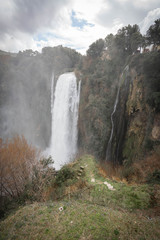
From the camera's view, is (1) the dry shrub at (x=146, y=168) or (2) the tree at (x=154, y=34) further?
(2) the tree at (x=154, y=34)

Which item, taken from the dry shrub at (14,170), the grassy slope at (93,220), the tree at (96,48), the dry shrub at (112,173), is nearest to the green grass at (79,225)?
the grassy slope at (93,220)

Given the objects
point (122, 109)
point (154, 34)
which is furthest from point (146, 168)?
point (154, 34)

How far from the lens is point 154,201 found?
462 cm

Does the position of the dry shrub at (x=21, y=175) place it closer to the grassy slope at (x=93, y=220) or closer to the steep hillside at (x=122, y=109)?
the grassy slope at (x=93, y=220)

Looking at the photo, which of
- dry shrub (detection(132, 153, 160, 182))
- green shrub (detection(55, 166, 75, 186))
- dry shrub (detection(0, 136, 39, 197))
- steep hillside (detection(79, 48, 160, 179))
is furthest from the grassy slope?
dry shrub (detection(0, 136, 39, 197))

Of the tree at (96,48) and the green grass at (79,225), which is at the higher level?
the tree at (96,48)

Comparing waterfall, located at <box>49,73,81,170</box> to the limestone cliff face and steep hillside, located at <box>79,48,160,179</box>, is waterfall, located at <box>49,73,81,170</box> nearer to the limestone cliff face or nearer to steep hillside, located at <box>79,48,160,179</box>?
steep hillside, located at <box>79,48,160,179</box>

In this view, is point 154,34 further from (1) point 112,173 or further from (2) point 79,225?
(2) point 79,225

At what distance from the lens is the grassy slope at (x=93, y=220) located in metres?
3.26

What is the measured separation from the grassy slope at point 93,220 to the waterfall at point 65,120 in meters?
15.5

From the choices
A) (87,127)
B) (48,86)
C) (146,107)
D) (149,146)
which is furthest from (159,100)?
(48,86)

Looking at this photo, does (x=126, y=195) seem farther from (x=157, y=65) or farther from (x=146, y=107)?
(x=157, y=65)

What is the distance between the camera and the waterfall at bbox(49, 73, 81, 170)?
2111cm

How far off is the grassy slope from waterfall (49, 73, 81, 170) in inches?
611
